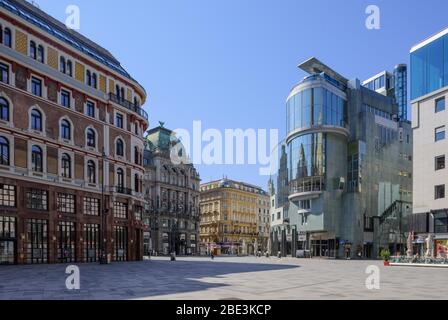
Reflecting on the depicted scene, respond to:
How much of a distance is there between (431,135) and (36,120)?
157ft

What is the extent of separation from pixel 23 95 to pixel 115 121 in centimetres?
1370

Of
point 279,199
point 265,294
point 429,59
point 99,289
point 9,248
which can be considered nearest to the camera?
point 265,294

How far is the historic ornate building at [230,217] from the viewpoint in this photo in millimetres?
135125

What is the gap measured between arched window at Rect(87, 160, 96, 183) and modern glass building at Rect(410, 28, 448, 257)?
41.8m

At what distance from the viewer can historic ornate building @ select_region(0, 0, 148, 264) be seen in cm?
3900

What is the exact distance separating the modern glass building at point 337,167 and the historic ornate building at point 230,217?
53.0m

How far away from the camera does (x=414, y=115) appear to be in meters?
60.0

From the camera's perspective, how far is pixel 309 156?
254 feet

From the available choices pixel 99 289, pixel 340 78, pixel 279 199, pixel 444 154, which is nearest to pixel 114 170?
pixel 99 289

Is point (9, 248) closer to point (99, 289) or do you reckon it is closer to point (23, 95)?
point (23, 95)

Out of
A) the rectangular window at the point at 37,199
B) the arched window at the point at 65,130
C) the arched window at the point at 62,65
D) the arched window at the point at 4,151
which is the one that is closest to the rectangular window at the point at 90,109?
the arched window at the point at 65,130

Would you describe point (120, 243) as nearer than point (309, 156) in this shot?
Yes

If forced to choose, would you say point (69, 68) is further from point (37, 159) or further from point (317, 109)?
point (317, 109)

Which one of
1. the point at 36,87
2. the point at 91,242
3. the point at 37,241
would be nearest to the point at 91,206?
the point at 91,242
